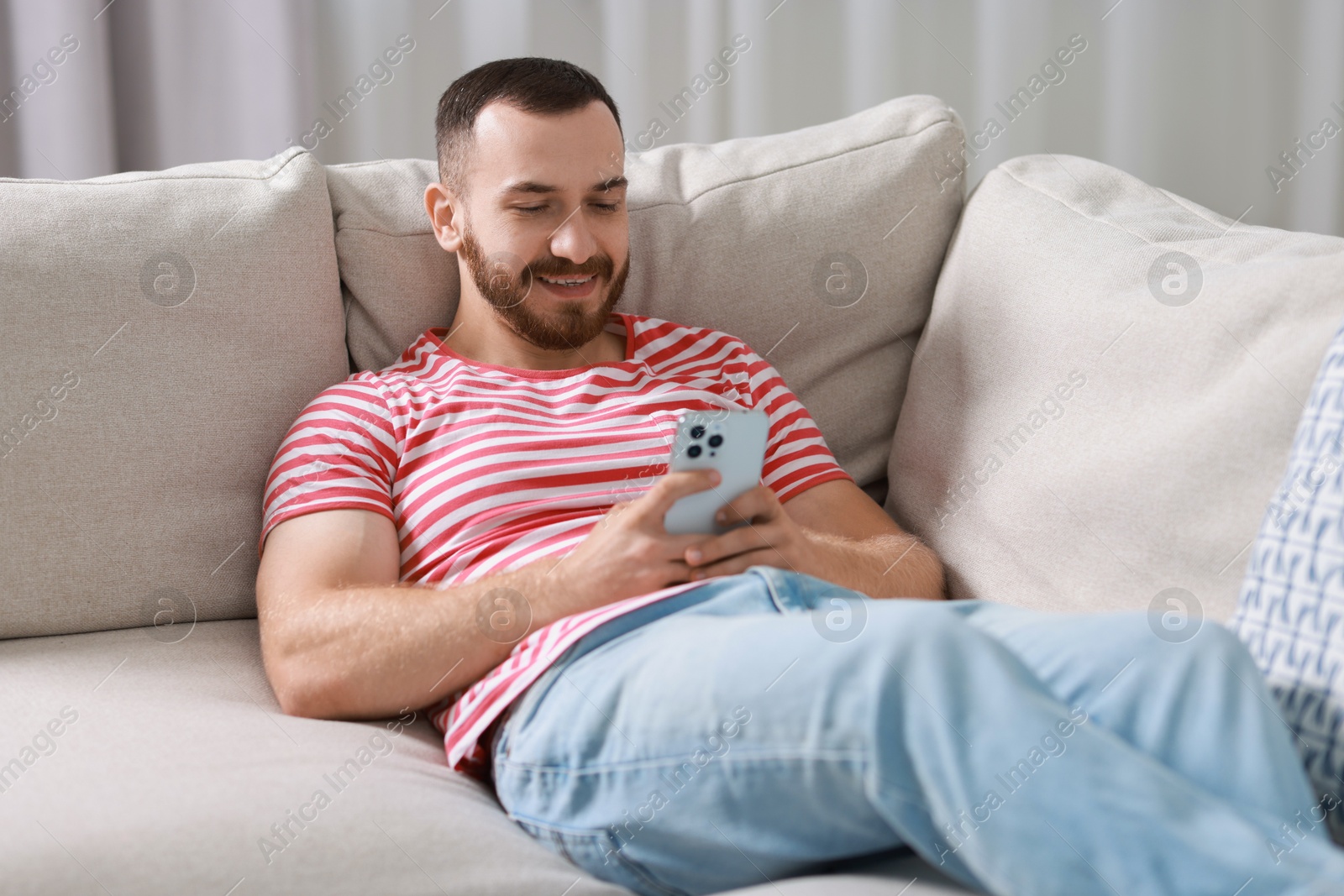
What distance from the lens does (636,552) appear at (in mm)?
971

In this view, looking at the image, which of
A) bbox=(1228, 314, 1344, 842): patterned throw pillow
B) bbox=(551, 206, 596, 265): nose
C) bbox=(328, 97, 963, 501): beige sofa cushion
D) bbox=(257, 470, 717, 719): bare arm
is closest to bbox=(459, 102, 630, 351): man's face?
bbox=(551, 206, 596, 265): nose

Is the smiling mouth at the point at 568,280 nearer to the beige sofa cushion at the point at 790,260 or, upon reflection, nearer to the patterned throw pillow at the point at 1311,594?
the beige sofa cushion at the point at 790,260

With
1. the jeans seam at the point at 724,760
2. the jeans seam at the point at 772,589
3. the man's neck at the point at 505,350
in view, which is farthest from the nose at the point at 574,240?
the jeans seam at the point at 724,760

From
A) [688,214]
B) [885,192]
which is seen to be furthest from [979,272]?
[688,214]

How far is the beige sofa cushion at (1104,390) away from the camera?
3.16 feet

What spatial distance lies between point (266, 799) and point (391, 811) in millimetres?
93

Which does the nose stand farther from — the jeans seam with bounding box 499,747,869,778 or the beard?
the jeans seam with bounding box 499,747,869,778

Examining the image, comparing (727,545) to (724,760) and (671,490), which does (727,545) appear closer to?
(671,490)

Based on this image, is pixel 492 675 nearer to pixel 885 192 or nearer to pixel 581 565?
pixel 581 565

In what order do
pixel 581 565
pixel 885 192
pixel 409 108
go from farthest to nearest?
pixel 409 108
pixel 885 192
pixel 581 565

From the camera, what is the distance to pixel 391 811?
2.73 feet

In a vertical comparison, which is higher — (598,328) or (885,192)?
(885,192)

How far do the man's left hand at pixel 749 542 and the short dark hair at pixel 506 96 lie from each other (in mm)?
557

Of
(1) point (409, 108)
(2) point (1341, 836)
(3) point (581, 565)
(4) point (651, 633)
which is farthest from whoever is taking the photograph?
(1) point (409, 108)
